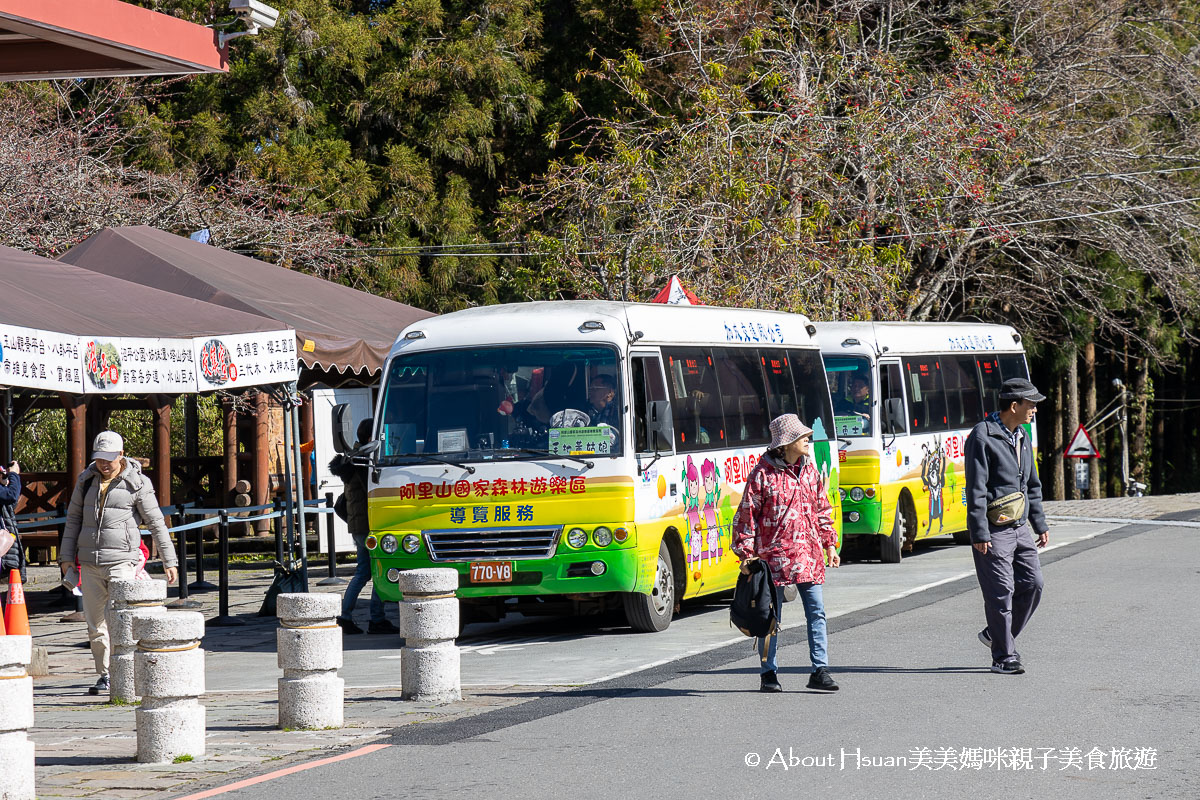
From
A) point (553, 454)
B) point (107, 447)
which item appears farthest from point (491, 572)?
point (107, 447)

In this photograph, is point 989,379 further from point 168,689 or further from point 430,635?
point 168,689

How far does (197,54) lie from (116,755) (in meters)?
7.92

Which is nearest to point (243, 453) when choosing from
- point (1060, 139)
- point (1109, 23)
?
point (1060, 139)

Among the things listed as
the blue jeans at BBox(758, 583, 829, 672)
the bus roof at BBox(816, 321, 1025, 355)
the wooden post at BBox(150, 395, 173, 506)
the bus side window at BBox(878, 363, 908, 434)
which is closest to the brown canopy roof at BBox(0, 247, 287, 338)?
the blue jeans at BBox(758, 583, 829, 672)

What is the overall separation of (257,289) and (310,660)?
8.61 metres

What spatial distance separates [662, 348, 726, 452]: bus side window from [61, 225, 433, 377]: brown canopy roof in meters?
3.75

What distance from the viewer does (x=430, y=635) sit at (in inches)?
402

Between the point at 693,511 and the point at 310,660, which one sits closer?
the point at 310,660

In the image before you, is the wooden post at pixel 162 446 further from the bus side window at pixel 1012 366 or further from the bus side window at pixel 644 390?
the bus side window at pixel 1012 366

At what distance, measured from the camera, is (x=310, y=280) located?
19.3 meters

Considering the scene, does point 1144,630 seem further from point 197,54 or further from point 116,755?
point 197,54

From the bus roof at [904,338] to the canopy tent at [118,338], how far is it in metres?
8.21

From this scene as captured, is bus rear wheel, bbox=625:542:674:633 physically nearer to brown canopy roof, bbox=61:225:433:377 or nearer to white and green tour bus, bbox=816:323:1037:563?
brown canopy roof, bbox=61:225:433:377

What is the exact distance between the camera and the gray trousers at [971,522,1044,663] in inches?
412
